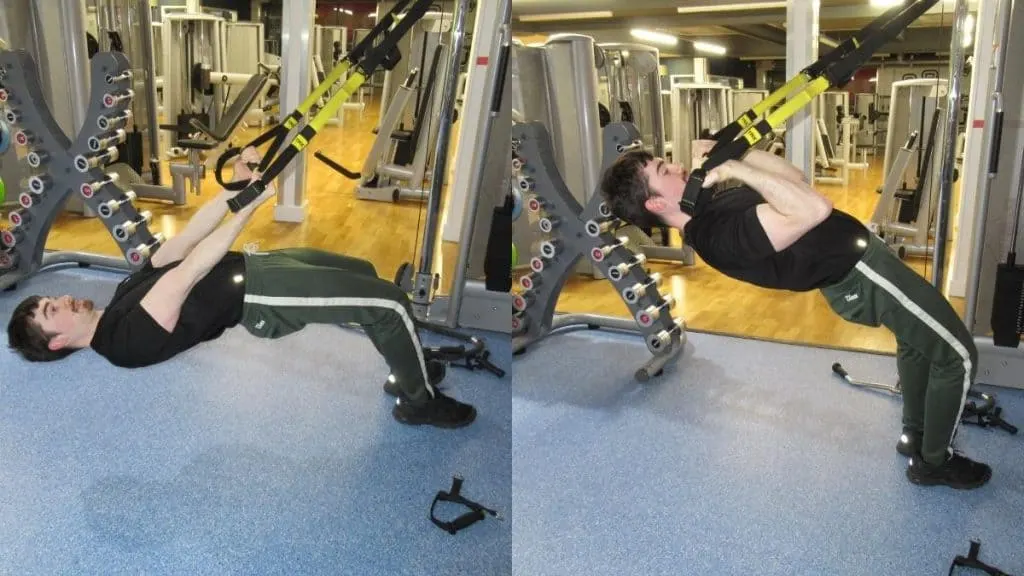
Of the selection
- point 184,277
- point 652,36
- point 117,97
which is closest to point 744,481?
point 652,36

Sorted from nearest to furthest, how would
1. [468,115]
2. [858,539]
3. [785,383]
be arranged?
[858,539], [785,383], [468,115]

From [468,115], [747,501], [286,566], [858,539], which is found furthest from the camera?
[468,115]

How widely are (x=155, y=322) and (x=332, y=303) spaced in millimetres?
495

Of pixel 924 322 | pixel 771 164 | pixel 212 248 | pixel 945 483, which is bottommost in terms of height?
pixel 945 483

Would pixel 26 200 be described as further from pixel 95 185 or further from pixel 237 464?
pixel 237 464

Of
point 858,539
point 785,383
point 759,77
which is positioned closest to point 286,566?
point 858,539

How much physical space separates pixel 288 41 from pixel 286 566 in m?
1.38

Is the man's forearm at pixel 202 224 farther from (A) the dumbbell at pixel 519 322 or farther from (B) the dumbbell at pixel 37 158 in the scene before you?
(A) the dumbbell at pixel 519 322

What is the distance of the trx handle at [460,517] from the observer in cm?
208

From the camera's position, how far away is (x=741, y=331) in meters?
3.21

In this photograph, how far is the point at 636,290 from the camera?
3201 millimetres

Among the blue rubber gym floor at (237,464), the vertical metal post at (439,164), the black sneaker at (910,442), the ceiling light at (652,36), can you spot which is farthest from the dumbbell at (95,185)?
A: the black sneaker at (910,442)

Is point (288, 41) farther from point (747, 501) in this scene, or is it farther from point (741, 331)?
point (741, 331)

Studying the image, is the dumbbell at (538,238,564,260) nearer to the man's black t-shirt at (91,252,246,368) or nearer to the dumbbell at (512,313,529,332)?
the dumbbell at (512,313,529,332)
